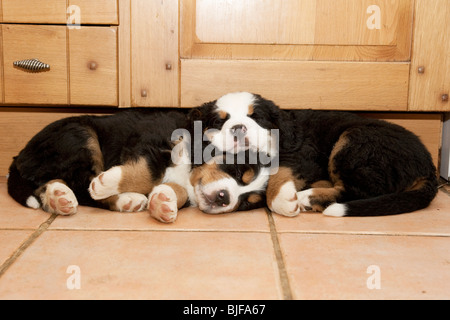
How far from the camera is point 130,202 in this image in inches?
70.9

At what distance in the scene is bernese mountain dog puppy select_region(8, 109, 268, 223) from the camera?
5.80ft

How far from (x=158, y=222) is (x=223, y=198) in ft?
0.84

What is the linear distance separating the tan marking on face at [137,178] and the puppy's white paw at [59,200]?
18 cm

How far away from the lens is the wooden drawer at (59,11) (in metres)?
2.16

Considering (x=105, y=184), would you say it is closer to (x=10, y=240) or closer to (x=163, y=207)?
(x=163, y=207)

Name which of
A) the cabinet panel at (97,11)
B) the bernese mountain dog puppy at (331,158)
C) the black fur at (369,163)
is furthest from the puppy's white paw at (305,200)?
the cabinet panel at (97,11)

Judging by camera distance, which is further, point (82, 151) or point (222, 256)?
point (82, 151)

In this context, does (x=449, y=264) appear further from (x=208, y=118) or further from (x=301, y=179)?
(x=208, y=118)

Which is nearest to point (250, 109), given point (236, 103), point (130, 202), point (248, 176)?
point (236, 103)

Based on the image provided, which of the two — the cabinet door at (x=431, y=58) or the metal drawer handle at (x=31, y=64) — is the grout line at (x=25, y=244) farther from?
the cabinet door at (x=431, y=58)

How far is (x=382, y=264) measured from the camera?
130cm

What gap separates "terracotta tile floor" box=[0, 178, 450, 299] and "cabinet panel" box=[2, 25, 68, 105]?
651 millimetres

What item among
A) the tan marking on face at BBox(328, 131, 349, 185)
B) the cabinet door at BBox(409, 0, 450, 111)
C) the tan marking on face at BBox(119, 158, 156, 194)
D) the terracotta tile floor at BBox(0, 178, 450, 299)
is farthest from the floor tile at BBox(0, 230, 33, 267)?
the cabinet door at BBox(409, 0, 450, 111)
